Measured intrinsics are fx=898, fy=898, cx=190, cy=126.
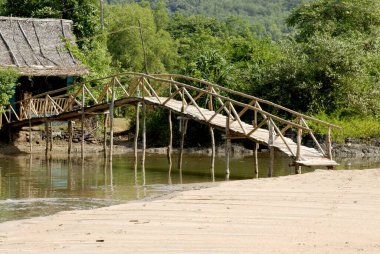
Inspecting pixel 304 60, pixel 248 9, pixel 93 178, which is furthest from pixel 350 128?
pixel 248 9

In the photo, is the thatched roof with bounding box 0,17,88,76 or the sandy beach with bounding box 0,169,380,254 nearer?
the sandy beach with bounding box 0,169,380,254

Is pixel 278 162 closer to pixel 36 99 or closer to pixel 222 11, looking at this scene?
pixel 36 99

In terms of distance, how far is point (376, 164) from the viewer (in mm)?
29406

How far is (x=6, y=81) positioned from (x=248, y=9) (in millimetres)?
127552

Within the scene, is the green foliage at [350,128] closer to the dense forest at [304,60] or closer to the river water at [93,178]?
the dense forest at [304,60]

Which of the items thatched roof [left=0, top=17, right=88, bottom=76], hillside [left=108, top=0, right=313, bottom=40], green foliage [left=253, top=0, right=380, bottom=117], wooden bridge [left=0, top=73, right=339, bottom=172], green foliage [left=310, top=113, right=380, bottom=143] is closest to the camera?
wooden bridge [left=0, top=73, right=339, bottom=172]

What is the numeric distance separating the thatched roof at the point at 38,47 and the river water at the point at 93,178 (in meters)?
3.83

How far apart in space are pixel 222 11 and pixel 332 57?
119 m

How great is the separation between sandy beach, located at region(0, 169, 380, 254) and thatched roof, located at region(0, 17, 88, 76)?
18077mm

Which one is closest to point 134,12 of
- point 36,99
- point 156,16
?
point 156,16

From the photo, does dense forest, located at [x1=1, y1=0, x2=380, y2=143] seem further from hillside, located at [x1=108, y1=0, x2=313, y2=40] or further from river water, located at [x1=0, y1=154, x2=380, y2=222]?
hillside, located at [x1=108, y1=0, x2=313, y2=40]

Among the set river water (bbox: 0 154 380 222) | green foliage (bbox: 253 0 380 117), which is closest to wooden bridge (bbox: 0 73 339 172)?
green foliage (bbox: 253 0 380 117)

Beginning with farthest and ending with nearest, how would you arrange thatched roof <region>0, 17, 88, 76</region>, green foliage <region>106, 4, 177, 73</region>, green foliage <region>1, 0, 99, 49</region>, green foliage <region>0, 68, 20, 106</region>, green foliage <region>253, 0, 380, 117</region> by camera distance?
1. green foliage <region>106, 4, 177, 73</region>
2. green foliage <region>1, 0, 99, 49</region>
3. green foliage <region>253, 0, 380, 117</region>
4. thatched roof <region>0, 17, 88, 76</region>
5. green foliage <region>0, 68, 20, 106</region>

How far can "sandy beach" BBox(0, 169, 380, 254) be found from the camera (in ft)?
38.0
